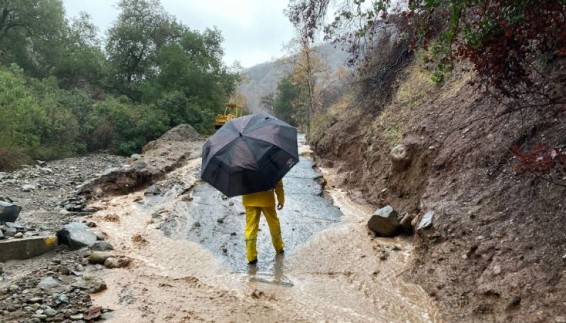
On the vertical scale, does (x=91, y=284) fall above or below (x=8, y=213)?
below

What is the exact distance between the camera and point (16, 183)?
1075cm

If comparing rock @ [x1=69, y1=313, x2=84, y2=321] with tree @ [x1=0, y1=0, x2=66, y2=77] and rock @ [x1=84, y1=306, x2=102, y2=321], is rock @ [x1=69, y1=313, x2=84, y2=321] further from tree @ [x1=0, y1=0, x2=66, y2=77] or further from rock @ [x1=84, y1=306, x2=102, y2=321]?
tree @ [x1=0, y1=0, x2=66, y2=77]

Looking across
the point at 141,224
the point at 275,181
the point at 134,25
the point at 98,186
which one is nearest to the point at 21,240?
the point at 141,224

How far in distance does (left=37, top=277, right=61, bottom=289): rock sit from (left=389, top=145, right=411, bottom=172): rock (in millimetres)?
5694

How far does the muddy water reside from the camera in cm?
433

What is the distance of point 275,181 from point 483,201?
251 cm

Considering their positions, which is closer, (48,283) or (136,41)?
(48,283)

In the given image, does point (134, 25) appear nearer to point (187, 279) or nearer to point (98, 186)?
point (98, 186)

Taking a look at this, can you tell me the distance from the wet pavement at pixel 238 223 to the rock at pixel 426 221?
188 cm

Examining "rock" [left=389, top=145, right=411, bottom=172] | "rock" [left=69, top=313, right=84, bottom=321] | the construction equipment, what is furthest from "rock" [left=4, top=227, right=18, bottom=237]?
the construction equipment

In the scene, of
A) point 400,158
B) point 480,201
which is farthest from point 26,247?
point 400,158

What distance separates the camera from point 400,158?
767 cm

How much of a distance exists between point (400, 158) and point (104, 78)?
1176 inches

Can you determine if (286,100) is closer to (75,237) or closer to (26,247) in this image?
(75,237)
